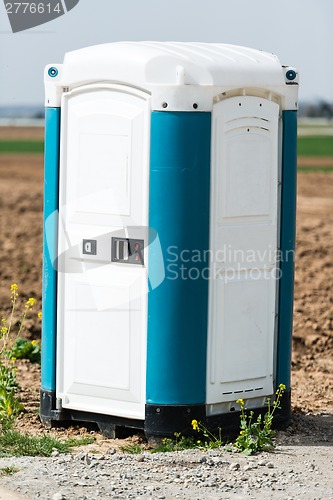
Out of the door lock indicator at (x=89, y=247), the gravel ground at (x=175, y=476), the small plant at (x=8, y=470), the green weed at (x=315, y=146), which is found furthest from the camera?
the green weed at (x=315, y=146)

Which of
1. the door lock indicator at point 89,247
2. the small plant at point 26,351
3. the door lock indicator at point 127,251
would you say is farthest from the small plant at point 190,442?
the small plant at point 26,351

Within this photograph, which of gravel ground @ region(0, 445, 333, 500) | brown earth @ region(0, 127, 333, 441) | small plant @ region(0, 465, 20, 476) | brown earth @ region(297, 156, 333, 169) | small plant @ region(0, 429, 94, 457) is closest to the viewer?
gravel ground @ region(0, 445, 333, 500)

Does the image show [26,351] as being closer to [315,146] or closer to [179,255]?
[179,255]

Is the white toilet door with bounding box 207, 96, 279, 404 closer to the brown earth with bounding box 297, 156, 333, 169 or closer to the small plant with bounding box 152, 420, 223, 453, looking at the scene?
the small plant with bounding box 152, 420, 223, 453

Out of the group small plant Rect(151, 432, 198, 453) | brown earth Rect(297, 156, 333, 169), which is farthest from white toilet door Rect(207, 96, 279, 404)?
brown earth Rect(297, 156, 333, 169)

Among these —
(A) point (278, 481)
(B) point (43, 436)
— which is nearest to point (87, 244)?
(B) point (43, 436)

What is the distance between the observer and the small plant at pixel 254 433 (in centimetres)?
634

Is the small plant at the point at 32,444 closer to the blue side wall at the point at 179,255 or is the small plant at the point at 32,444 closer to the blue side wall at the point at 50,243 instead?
the blue side wall at the point at 50,243

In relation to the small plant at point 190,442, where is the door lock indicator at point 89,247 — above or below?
above

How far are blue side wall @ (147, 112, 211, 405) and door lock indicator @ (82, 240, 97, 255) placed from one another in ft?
1.22

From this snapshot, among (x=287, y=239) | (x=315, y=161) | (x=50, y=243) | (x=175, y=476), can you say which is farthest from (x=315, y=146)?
(x=175, y=476)

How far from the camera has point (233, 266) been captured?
641 centimetres

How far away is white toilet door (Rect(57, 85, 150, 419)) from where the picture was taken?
6.28 metres

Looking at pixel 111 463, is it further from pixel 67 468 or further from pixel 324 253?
pixel 324 253
